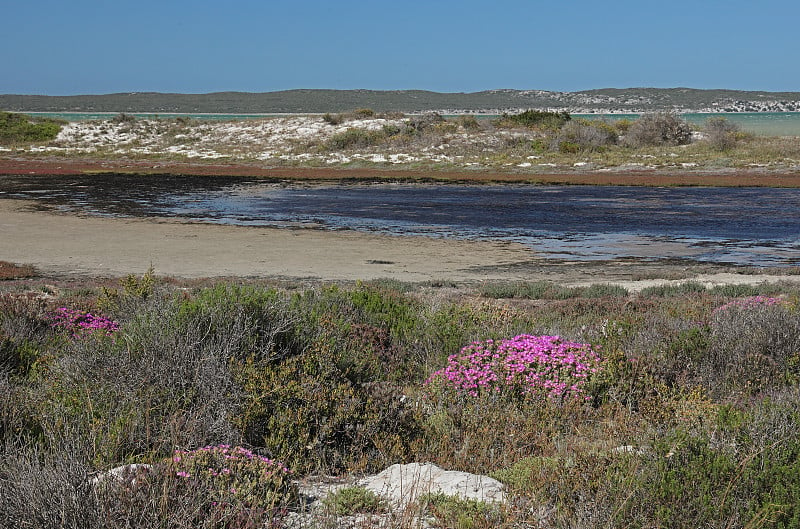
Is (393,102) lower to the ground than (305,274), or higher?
higher

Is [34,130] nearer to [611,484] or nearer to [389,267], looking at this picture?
[389,267]

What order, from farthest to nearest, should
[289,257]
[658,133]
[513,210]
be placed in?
[658,133] < [513,210] < [289,257]

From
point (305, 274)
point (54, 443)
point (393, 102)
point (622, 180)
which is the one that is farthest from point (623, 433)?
point (393, 102)

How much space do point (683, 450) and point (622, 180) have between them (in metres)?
42.6

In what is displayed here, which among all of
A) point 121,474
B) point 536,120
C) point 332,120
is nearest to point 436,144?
point 536,120

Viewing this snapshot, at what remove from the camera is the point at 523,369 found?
665cm

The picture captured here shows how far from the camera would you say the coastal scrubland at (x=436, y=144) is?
52.7 m

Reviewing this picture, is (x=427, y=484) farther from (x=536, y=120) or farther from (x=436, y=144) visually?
(x=536, y=120)

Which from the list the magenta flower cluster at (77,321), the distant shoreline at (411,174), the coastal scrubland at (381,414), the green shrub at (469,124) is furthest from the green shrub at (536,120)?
the magenta flower cluster at (77,321)

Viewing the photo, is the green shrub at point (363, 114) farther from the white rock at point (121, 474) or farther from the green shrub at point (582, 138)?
the white rock at point (121, 474)

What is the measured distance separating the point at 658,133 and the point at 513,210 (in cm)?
3614

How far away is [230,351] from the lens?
6.10 m

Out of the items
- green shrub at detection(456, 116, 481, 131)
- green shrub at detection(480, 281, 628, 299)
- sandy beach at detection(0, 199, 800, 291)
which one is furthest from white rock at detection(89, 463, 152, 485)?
green shrub at detection(456, 116, 481, 131)

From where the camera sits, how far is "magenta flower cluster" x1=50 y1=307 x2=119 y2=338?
8.49 metres
